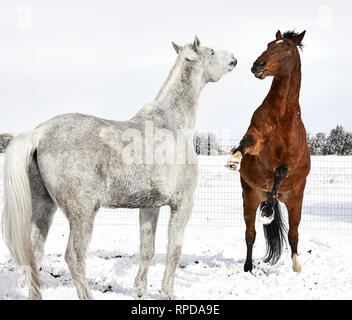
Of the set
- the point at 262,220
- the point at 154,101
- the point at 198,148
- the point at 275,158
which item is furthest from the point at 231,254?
the point at 198,148

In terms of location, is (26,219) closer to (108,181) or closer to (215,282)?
(108,181)

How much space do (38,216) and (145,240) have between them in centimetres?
126

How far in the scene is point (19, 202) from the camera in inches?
169

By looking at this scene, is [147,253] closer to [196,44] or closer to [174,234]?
[174,234]

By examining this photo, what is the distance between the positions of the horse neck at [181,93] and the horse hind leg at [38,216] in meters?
1.56

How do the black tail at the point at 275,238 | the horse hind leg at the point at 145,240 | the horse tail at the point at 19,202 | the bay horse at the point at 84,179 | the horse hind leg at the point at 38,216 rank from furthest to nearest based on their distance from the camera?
the black tail at the point at 275,238 → the horse hind leg at the point at 145,240 → the horse hind leg at the point at 38,216 → the horse tail at the point at 19,202 → the bay horse at the point at 84,179

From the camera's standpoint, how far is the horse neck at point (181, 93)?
5160mm

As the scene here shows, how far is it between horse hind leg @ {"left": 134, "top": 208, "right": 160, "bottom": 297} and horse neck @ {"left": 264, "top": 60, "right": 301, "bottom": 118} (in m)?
1.92

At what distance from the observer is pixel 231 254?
7.84 metres

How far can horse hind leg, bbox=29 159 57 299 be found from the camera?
4.41m

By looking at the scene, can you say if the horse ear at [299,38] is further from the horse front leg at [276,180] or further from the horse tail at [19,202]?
the horse tail at [19,202]

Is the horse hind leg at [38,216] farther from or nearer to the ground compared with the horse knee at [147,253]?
farther from the ground

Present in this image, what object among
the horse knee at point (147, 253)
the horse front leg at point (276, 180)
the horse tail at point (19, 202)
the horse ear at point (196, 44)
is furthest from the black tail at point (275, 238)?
the horse tail at point (19, 202)

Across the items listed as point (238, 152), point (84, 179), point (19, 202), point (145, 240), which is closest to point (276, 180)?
point (238, 152)
